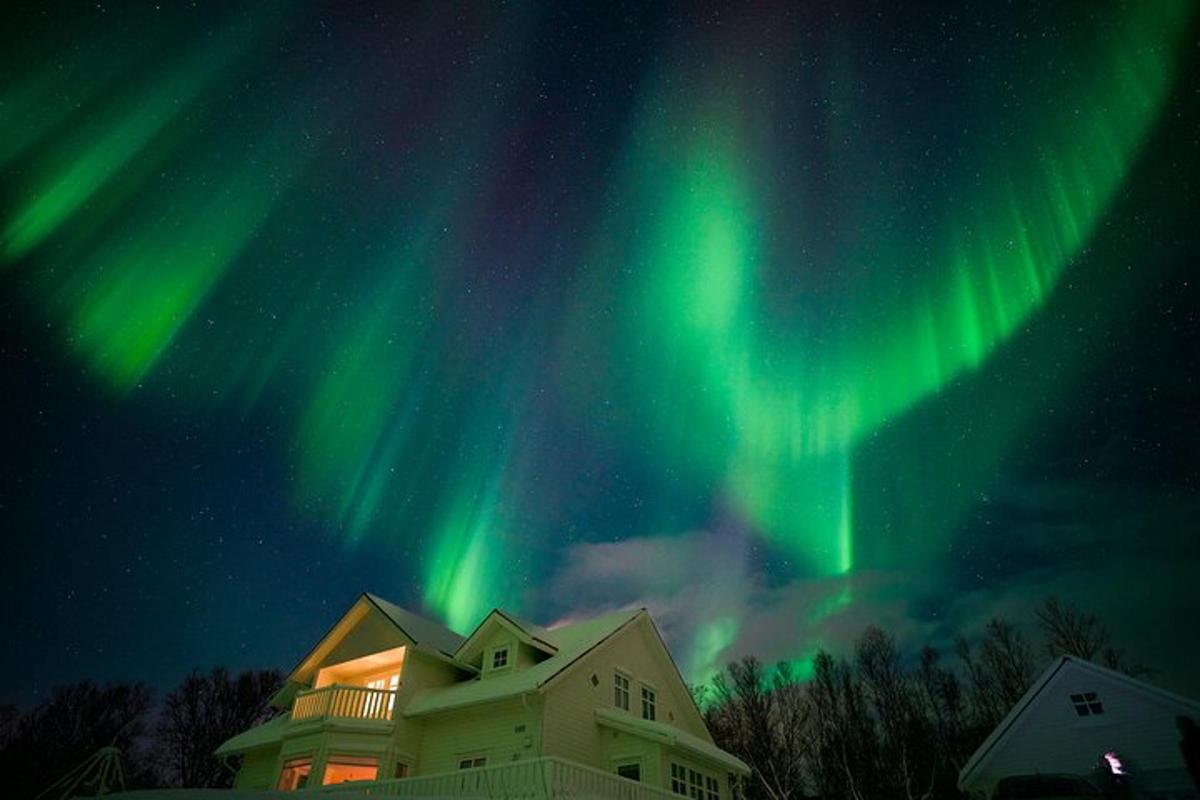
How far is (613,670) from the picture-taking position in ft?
85.1

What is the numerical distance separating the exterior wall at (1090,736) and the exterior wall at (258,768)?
29.9 m

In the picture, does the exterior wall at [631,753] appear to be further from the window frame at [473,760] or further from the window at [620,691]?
the window frame at [473,760]

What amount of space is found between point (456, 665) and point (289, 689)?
9.99 meters

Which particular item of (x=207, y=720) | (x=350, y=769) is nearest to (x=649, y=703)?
(x=350, y=769)

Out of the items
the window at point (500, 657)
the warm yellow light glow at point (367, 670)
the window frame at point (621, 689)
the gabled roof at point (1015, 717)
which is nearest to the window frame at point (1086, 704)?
the gabled roof at point (1015, 717)

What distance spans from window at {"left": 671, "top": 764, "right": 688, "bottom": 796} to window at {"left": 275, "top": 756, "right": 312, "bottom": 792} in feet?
45.2

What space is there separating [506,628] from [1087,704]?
23.6 meters

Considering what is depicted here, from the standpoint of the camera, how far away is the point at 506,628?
26047mm

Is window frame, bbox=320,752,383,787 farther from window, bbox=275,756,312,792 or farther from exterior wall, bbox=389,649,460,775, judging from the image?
window, bbox=275,756,312,792

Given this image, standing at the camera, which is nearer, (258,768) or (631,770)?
(631,770)

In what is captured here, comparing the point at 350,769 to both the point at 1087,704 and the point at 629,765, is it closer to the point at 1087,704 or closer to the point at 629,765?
the point at 629,765

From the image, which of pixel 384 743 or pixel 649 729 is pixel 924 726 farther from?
pixel 384 743

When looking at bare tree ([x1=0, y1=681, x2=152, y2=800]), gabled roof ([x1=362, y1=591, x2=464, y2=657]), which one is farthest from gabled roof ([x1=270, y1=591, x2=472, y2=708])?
bare tree ([x1=0, y1=681, x2=152, y2=800])

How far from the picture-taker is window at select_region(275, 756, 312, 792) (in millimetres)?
23828
